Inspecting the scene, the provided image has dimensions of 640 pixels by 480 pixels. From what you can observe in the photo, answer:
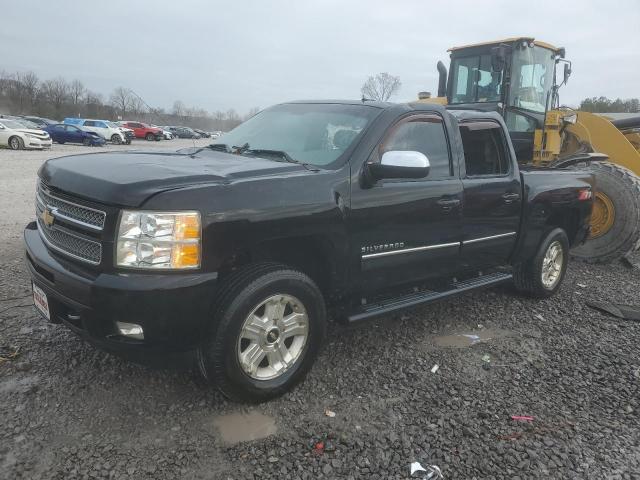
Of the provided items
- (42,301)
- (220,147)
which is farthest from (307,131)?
(42,301)

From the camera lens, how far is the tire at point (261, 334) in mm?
2793

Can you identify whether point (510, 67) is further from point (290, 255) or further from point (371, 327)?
point (290, 255)

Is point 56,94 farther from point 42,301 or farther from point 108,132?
point 42,301

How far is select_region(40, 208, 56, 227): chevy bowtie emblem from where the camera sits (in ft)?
9.91

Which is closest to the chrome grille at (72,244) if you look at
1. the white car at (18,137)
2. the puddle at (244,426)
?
the puddle at (244,426)

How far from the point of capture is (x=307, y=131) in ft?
12.7

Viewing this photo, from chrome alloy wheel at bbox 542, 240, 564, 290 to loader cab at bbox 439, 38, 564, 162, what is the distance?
3.20 m

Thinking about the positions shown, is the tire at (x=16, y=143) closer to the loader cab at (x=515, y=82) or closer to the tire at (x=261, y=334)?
the loader cab at (x=515, y=82)

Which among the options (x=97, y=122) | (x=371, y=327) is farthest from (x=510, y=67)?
(x=97, y=122)

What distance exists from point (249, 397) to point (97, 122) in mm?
37919

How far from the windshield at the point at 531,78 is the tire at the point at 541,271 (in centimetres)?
338

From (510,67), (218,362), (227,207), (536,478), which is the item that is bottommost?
(536,478)

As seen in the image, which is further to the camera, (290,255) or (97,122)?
(97,122)

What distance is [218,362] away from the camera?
110 inches
